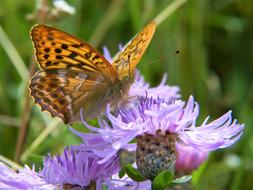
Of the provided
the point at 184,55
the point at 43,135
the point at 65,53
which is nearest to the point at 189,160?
the point at 43,135

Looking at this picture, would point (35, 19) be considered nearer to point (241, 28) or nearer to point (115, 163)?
point (115, 163)

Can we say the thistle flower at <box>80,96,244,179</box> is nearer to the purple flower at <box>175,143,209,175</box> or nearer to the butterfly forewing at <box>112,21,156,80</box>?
the butterfly forewing at <box>112,21,156,80</box>

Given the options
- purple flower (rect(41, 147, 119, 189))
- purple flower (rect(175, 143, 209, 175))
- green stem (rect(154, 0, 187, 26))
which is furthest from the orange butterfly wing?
green stem (rect(154, 0, 187, 26))

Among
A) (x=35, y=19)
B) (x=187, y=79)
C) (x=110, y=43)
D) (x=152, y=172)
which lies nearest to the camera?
(x=152, y=172)

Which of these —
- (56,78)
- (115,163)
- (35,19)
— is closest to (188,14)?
(35,19)

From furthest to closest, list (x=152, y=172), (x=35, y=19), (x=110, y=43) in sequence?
(x=110, y=43) < (x=35, y=19) < (x=152, y=172)

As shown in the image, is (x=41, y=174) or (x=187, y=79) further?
(x=187, y=79)

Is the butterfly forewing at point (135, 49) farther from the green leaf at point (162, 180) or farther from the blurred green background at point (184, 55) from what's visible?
the blurred green background at point (184, 55)
